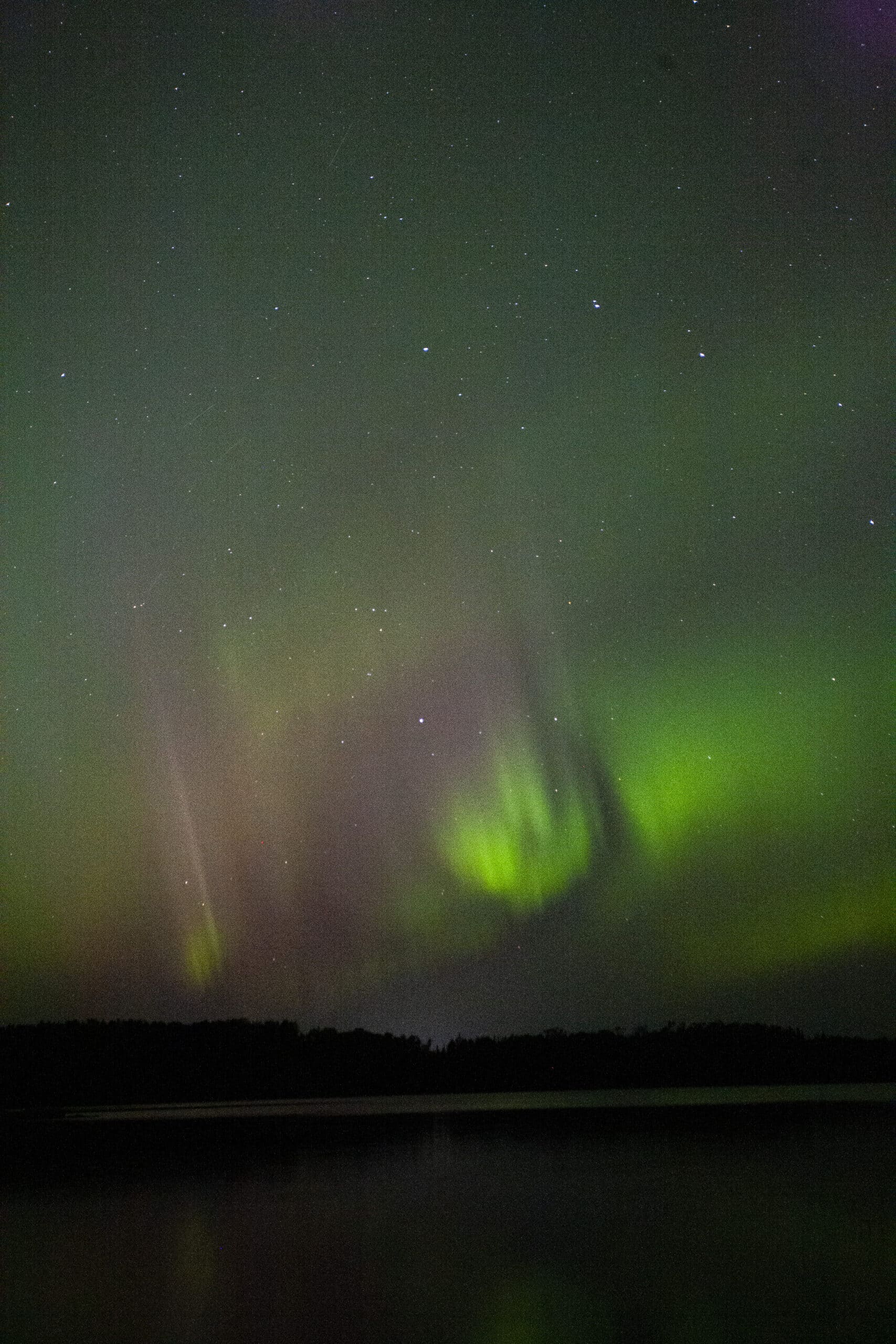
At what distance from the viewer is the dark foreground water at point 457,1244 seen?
9.59 meters

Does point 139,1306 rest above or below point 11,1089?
below

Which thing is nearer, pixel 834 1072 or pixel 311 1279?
pixel 311 1279

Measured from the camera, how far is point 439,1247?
42.2 feet

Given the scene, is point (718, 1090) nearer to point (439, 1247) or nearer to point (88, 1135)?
point (88, 1135)

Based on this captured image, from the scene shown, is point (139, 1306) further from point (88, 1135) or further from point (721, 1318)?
point (88, 1135)

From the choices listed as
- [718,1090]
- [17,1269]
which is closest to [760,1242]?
[17,1269]

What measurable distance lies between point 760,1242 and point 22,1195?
1027cm

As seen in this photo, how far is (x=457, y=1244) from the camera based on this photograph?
1311cm

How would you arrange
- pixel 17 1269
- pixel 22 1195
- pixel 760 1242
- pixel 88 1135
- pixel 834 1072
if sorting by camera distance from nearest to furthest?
pixel 17 1269 → pixel 760 1242 → pixel 22 1195 → pixel 88 1135 → pixel 834 1072

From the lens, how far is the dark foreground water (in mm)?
9594

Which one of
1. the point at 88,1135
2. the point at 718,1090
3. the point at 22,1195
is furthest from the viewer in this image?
the point at 718,1090

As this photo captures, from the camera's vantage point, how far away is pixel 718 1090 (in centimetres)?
5803

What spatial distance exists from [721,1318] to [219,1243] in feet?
18.6

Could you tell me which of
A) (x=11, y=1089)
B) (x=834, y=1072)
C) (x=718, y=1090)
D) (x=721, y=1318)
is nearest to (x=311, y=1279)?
(x=721, y=1318)
